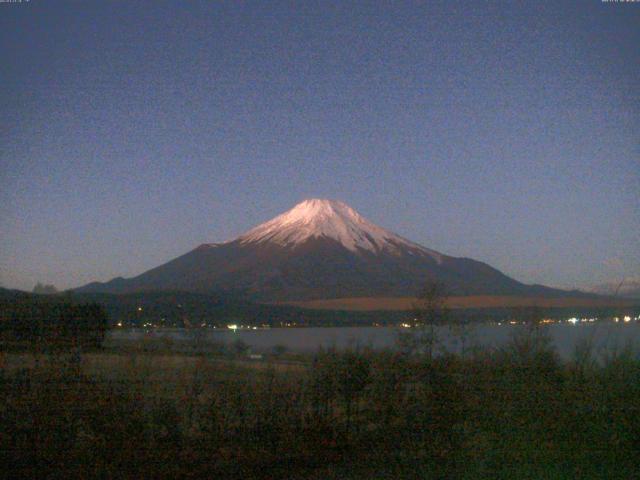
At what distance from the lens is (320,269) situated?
6247 cm

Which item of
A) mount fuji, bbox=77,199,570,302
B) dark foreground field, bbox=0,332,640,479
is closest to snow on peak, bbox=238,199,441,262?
mount fuji, bbox=77,199,570,302

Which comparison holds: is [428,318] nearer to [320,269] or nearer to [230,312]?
[230,312]

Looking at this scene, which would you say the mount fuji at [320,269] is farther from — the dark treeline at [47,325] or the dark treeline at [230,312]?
the dark treeline at [47,325]

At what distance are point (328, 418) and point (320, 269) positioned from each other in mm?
50135

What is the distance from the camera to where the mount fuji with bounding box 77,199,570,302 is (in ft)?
174

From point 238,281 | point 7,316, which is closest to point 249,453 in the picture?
point 7,316

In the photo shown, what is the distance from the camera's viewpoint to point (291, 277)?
203ft

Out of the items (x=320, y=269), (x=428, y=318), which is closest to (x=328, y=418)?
(x=428, y=318)

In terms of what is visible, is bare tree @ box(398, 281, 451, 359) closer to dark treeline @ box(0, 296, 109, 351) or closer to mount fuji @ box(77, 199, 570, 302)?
dark treeline @ box(0, 296, 109, 351)

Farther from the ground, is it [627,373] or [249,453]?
[627,373]

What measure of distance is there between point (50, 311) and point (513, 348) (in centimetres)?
760

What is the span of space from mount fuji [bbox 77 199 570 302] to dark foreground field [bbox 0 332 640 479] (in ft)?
107

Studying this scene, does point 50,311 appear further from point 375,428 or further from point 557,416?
point 557,416

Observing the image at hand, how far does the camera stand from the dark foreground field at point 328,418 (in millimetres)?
9367
